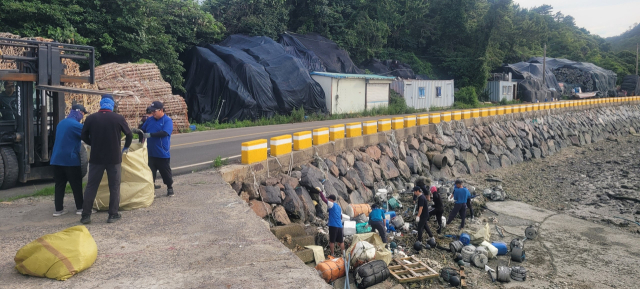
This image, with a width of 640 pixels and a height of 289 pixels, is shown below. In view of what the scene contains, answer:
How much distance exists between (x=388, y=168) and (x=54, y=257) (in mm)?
10949

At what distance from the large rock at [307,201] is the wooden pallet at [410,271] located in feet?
7.27

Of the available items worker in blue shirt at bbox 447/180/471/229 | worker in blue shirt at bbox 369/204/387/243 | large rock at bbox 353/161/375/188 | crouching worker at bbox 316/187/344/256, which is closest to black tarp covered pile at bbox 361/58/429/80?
large rock at bbox 353/161/375/188

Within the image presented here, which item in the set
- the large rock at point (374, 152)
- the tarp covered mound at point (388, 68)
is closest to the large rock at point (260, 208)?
the large rock at point (374, 152)

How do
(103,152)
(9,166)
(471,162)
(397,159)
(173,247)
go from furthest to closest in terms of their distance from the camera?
(471,162)
(397,159)
(9,166)
(103,152)
(173,247)

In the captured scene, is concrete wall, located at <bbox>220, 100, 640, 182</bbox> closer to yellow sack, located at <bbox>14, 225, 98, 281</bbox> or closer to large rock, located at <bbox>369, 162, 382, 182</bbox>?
large rock, located at <bbox>369, 162, 382, 182</bbox>

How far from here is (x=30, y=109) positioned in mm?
7676

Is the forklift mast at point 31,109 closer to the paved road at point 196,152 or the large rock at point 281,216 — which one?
the paved road at point 196,152

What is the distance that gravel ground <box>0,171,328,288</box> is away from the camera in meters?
4.27

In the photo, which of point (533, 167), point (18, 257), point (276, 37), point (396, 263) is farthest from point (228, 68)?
point (18, 257)

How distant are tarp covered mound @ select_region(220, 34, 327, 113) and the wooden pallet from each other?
17230 mm

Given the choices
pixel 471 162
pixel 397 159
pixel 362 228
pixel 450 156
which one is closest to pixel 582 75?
pixel 471 162

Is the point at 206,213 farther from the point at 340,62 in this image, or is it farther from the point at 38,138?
the point at 340,62

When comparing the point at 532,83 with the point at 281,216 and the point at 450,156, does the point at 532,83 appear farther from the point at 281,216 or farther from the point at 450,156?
the point at 281,216

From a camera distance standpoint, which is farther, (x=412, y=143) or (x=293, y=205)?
(x=412, y=143)
